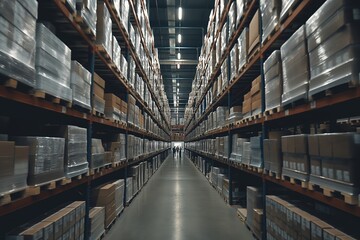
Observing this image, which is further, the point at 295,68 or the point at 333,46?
the point at 295,68

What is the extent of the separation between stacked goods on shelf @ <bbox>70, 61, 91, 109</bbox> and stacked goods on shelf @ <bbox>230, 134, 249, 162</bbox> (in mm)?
3081

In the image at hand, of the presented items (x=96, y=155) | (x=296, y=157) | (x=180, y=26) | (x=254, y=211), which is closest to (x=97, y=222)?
(x=96, y=155)

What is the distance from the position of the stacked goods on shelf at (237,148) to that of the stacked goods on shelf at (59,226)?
3.12 metres

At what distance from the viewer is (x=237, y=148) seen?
5719 mm

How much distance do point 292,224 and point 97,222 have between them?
256cm

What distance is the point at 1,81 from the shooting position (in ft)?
6.27

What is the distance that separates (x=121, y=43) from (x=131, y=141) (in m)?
2.35

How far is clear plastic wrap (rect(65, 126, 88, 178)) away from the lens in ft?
9.64

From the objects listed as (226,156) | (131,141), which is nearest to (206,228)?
(226,156)

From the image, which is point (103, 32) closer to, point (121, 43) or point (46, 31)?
point (46, 31)

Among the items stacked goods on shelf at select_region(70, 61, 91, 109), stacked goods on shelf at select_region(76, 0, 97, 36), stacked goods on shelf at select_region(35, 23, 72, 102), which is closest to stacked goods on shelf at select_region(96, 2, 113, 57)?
stacked goods on shelf at select_region(76, 0, 97, 36)

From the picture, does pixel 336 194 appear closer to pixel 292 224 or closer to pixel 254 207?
pixel 292 224

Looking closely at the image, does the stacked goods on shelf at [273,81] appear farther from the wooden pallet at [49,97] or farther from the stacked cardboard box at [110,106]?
the stacked cardboard box at [110,106]

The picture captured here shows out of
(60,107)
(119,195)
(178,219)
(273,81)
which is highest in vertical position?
(273,81)
